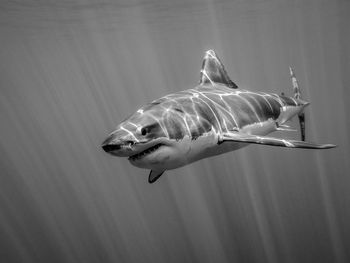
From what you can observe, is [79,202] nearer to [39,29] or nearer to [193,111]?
[39,29]

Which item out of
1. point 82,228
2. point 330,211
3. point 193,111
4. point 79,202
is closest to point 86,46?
point 79,202

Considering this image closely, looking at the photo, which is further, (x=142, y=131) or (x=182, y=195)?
(x=182, y=195)

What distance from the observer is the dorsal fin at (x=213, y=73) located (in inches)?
222

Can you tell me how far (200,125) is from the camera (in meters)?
3.52

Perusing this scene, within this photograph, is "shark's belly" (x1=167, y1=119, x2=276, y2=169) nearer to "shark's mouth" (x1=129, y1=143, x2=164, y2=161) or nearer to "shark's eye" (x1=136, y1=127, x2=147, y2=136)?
"shark's mouth" (x1=129, y1=143, x2=164, y2=161)

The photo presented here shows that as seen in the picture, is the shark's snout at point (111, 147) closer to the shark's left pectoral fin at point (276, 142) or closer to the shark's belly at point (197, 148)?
the shark's belly at point (197, 148)

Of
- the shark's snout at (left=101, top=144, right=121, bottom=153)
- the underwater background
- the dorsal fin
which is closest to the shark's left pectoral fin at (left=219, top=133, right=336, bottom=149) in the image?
the shark's snout at (left=101, top=144, right=121, bottom=153)

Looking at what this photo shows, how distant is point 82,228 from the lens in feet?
63.0

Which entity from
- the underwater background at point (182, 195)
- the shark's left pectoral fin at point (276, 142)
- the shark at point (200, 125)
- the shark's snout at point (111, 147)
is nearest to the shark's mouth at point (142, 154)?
the shark at point (200, 125)

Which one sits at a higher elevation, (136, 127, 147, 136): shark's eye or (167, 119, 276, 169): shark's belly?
(136, 127, 147, 136): shark's eye

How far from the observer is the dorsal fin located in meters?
5.65

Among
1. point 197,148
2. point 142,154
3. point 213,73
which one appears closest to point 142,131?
point 142,154

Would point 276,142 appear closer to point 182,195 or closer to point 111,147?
point 111,147

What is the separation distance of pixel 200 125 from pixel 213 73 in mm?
2483
